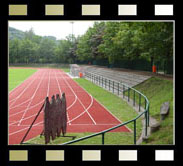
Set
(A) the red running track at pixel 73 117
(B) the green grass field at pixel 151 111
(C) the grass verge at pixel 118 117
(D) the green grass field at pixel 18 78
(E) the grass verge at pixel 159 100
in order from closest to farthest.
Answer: (E) the grass verge at pixel 159 100
(B) the green grass field at pixel 151 111
(C) the grass verge at pixel 118 117
(A) the red running track at pixel 73 117
(D) the green grass field at pixel 18 78

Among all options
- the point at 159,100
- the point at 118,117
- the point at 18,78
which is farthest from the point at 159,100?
the point at 18,78

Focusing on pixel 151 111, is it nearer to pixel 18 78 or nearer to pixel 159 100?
pixel 159 100

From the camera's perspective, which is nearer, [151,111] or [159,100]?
[151,111]

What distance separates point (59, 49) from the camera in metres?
22.5

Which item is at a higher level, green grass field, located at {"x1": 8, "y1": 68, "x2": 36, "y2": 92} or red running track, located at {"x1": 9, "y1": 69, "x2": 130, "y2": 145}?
green grass field, located at {"x1": 8, "y1": 68, "x2": 36, "y2": 92}

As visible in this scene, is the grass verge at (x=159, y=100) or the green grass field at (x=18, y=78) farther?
the green grass field at (x=18, y=78)

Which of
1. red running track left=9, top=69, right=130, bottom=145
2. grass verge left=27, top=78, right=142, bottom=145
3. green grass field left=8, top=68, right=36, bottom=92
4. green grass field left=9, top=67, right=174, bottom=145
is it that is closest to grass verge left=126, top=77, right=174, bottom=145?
green grass field left=9, top=67, right=174, bottom=145

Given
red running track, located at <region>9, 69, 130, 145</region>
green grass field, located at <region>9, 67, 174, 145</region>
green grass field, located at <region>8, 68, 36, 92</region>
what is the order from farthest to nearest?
green grass field, located at <region>8, 68, 36, 92</region> → red running track, located at <region>9, 69, 130, 145</region> → green grass field, located at <region>9, 67, 174, 145</region>

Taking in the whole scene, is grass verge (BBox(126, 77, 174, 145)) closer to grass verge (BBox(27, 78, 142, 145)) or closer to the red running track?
grass verge (BBox(27, 78, 142, 145))

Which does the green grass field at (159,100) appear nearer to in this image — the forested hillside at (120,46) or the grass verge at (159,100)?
the grass verge at (159,100)

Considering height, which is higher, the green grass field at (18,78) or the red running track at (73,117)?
the green grass field at (18,78)

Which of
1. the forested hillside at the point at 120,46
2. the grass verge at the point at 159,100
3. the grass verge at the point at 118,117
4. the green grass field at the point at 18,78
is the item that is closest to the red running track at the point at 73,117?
the grass verge at the point at 118,117

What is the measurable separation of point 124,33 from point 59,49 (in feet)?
25.1
